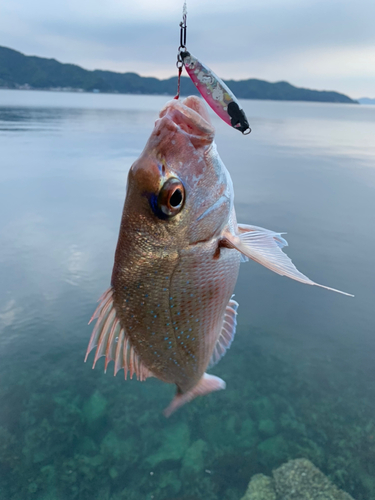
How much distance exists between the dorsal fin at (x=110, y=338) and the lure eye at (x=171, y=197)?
405 millimetres

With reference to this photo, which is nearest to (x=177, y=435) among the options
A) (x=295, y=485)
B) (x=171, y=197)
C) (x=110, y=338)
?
(x=295, y=485)

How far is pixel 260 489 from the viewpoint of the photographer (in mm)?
2988

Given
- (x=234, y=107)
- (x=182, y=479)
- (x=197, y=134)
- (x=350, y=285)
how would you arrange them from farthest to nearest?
A: (x=350, y=285), (x=182, y=479), (x=234, y=107), (x=197, y=134)

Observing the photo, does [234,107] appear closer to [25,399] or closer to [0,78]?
[25,399]

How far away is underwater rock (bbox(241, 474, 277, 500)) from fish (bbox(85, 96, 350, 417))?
2.16 m

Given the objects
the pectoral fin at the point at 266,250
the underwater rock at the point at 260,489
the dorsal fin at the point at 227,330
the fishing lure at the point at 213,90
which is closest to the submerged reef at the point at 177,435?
the underwater rock at the point at 260,489

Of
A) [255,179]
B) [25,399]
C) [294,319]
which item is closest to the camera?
[25,399]

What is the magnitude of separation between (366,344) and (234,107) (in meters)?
4.03

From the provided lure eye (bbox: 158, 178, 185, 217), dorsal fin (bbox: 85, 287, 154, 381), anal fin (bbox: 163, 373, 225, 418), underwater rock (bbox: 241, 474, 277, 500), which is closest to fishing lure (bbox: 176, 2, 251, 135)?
lure eye (bbox: 158, 178, 185, 217)

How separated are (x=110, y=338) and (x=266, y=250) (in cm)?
69

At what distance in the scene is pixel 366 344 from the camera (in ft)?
14.4

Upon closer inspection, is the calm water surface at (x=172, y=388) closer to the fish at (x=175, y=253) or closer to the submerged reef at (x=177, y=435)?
the submerged reef at (x=177, y=435)

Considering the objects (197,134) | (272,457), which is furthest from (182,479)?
(197,134)

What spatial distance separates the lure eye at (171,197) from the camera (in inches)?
44.7
